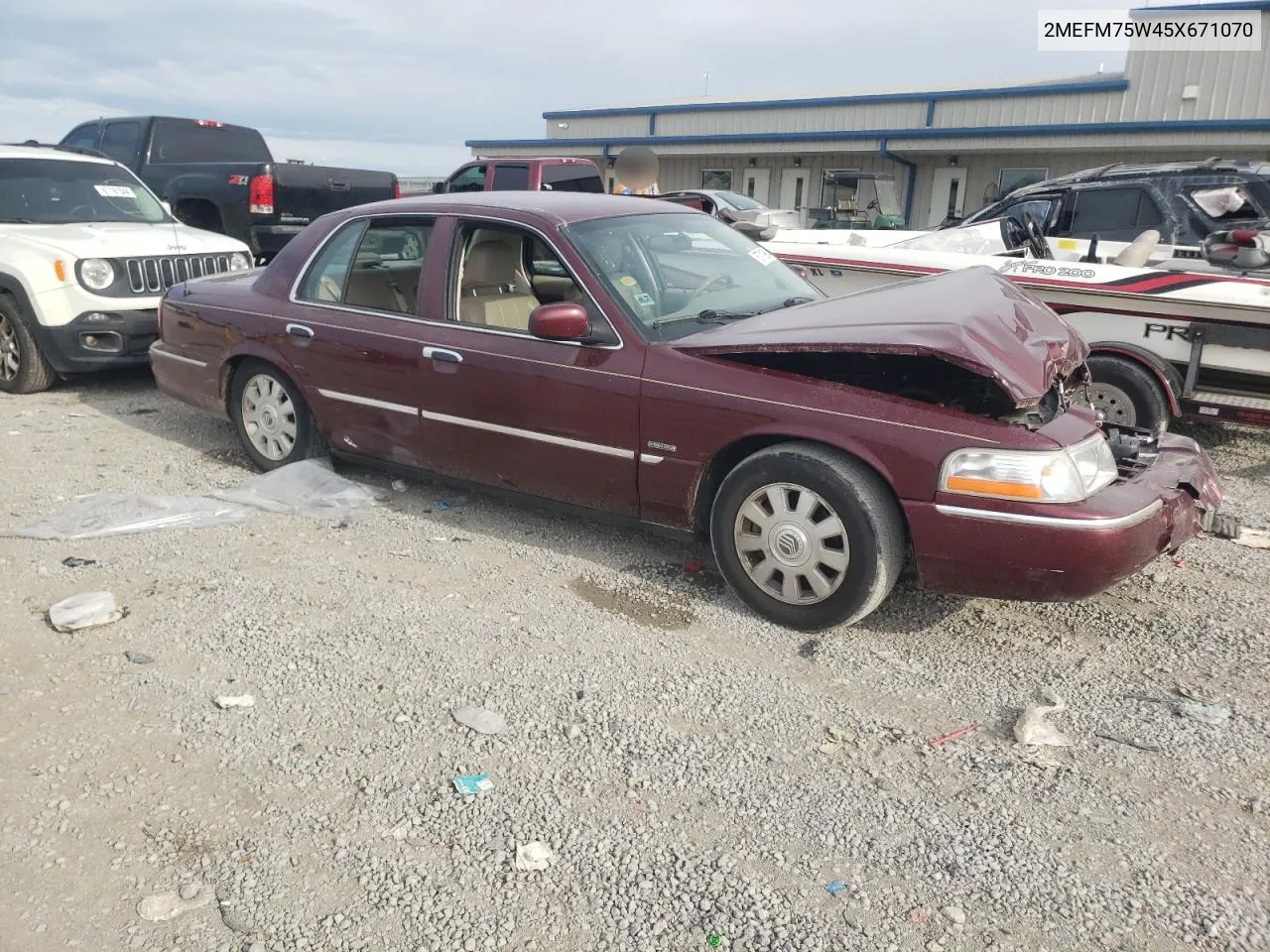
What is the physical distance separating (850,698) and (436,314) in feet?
8.94

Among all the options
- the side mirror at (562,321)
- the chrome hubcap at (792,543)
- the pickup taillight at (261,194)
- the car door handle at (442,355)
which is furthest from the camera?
the pickup taillight at (261,194)

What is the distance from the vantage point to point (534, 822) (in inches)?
110

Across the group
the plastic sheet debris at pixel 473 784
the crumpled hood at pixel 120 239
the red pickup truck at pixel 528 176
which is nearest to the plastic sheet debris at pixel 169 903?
the plastic sheet debris at pixel 473 784

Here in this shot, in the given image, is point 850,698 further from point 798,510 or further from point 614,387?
point 614,387

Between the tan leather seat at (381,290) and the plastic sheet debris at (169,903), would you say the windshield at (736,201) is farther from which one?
the plastic sheet debris at (169,903)

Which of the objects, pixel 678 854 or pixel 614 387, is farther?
pixel 614 387

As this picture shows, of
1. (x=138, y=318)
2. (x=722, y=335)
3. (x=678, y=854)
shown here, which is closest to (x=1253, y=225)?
(x=722, y=335)

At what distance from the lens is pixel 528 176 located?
39.0ft

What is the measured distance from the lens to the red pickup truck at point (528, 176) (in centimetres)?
1177

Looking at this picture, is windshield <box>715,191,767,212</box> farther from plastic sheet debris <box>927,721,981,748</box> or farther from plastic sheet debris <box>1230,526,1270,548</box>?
plastic sheet debris <box>927,721,981,748</box>

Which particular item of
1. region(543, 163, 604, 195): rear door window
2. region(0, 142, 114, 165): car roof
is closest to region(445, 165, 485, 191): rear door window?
region(543, 163, 604, 195): rear door window

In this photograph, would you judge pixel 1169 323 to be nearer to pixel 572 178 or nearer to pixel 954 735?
pixel 954 735

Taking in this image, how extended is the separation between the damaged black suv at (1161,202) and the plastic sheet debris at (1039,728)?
648cm

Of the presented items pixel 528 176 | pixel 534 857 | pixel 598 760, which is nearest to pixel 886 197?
pixel 528 176
